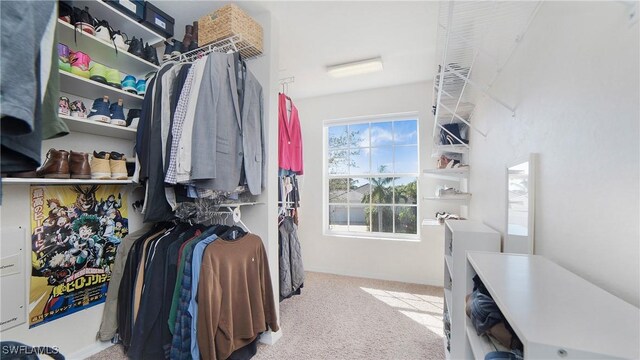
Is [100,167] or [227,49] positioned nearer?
[100,167]

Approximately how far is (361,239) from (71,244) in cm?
285

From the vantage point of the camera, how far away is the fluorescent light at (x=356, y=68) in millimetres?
2664

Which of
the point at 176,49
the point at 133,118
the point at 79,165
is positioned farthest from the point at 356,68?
the point at 79,165

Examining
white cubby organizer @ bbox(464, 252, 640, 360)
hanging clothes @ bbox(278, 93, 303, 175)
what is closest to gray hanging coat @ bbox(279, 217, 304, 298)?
hanging clothes @ bbox(278, 93, 303, 175)

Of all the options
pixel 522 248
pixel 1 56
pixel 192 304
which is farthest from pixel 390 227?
pixel 1 56

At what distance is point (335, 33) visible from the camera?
2229 millimetres

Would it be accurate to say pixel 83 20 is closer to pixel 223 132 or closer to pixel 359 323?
pixel 223 132

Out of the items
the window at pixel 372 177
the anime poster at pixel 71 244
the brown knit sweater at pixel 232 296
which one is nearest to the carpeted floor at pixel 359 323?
the brown knit sweater at pixel 232 296

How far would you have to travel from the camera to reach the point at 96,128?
1696mm

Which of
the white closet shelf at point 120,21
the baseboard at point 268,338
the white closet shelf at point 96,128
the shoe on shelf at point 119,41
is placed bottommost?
the baseboard at point 268,338

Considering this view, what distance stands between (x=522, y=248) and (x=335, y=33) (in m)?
2.03

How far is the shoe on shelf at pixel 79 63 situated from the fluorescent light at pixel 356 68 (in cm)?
202

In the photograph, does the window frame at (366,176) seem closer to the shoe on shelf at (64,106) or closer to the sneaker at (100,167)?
the sneaker at (100,167)

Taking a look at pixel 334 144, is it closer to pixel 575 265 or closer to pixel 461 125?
pixel 461 125
